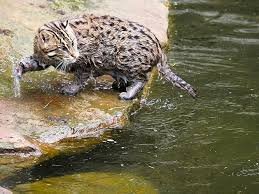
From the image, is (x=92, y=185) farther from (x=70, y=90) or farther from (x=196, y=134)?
(x=70, y=90)

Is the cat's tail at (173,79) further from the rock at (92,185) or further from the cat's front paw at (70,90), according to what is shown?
the rock at (92,185)

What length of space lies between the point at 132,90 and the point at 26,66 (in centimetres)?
141

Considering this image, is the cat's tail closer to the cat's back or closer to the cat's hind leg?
the cat's back

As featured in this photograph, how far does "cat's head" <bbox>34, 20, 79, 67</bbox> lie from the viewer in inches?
325

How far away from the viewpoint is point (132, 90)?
907cm

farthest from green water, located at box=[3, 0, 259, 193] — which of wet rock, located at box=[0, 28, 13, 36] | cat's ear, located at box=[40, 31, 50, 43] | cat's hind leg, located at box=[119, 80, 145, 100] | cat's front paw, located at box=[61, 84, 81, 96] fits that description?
wet rock, located at box=[0, 28, 13, 36]

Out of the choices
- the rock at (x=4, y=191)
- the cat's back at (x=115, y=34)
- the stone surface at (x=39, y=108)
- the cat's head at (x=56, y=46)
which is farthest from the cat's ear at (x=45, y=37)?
the rock at (x=4, y=191)

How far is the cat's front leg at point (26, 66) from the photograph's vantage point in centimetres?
847

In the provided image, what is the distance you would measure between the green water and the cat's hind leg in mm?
243

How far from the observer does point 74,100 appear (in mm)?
8773

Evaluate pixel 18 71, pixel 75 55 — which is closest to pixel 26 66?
pixel 18 71

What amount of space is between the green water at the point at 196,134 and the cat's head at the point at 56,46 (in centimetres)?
107

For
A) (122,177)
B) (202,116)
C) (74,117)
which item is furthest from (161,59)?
(122,177)

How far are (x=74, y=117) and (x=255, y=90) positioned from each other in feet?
8.87
